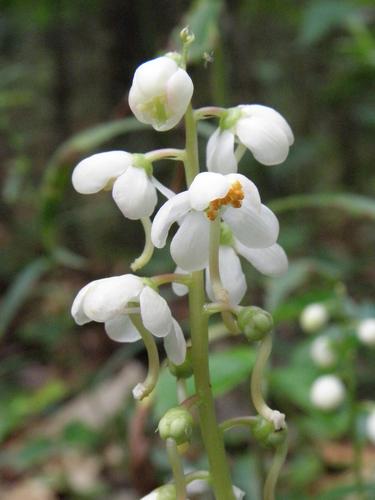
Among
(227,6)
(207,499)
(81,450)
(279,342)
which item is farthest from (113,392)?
(227,6)

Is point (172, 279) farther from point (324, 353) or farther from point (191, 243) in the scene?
point (324, 353)

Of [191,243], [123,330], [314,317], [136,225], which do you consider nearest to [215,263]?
[191,243]

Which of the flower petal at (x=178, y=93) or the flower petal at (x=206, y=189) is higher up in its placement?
the flower petal at (x=178, y=93)

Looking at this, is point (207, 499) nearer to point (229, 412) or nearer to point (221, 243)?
point (229, 412)

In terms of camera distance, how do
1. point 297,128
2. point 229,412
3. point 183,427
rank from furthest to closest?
point 297,128
point 229,412
point 183,427

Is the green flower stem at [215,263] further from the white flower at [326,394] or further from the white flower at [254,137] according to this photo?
the white flower at [326,394]

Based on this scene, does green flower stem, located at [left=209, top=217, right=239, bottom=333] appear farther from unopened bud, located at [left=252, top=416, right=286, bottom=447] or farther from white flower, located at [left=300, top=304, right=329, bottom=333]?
white flower, located at [left=300, top=304, right=329, bottom=333]

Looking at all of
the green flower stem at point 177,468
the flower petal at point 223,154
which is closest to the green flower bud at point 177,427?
the green flower stem at point 177,468
